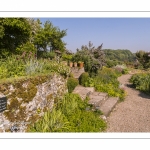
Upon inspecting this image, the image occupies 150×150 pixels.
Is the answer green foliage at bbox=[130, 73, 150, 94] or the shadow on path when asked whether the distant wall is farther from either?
green foliage at bbox=[130, 73, 150, 94]

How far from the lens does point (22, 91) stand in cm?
483

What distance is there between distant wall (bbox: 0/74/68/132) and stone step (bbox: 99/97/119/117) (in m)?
2.18

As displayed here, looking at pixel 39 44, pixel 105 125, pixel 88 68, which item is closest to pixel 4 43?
pixel 39 44

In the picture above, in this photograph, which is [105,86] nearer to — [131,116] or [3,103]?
[131,116]

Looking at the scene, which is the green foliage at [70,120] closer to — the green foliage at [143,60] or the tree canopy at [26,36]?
the tree canopy at [26,36]

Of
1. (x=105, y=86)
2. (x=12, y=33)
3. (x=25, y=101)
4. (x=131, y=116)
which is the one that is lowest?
(x=131, y=116)

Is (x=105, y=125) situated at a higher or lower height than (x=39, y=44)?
lower

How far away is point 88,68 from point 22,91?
7434 mm

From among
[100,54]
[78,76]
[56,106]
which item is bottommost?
[56,106]

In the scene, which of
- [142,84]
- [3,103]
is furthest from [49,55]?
[3,103]

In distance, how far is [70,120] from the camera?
5809mm

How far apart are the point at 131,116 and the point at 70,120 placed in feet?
8.95

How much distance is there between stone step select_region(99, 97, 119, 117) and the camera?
699cm

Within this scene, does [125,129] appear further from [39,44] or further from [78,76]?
[39,44]
